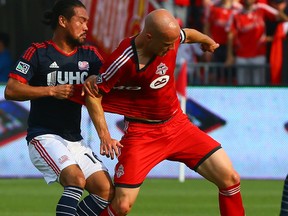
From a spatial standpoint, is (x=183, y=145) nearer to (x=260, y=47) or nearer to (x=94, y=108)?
(x=94, y=108)

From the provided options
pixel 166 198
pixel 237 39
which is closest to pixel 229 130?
pixel 237 39

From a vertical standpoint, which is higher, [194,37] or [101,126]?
[194,37]

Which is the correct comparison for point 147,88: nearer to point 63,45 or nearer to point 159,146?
point 159,146

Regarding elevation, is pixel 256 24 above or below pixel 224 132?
above

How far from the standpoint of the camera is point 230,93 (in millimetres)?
16641

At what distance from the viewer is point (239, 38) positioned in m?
17.9

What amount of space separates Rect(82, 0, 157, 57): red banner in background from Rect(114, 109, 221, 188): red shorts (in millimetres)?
8567

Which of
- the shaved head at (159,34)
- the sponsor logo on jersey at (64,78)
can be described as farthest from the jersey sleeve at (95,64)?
the shaved head at (159,34)

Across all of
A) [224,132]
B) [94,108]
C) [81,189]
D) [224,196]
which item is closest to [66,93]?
[94,108]

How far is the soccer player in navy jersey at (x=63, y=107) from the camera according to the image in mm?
9438

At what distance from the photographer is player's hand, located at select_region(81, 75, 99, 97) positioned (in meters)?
9.38

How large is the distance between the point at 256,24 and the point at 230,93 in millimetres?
1698

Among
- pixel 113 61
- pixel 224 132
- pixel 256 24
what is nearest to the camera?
pixel 113 61

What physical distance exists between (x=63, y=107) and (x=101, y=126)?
0.62 meters
